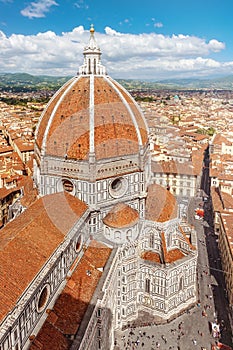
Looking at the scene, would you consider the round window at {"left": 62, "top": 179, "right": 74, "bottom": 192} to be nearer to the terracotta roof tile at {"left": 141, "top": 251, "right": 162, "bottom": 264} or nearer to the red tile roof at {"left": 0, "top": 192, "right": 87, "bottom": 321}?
the red tile roof at {"left": 0, "top": 192, "right": 87, "bottom": 321}

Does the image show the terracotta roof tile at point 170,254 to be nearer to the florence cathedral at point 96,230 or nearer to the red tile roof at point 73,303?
the florence cathedral at point 96,230

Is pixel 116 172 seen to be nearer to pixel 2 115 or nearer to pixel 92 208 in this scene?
pixel 92 208

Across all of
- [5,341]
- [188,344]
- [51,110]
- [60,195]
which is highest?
[51,110]

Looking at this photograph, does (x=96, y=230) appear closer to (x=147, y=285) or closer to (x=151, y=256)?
(x=151, y=256)

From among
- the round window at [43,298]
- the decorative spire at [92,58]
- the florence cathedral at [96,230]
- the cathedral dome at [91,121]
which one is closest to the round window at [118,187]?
the florence cathedral at [96,230]

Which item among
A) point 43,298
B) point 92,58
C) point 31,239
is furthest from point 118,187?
point 43,298

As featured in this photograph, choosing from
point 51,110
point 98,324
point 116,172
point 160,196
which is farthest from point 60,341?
point 51,110
